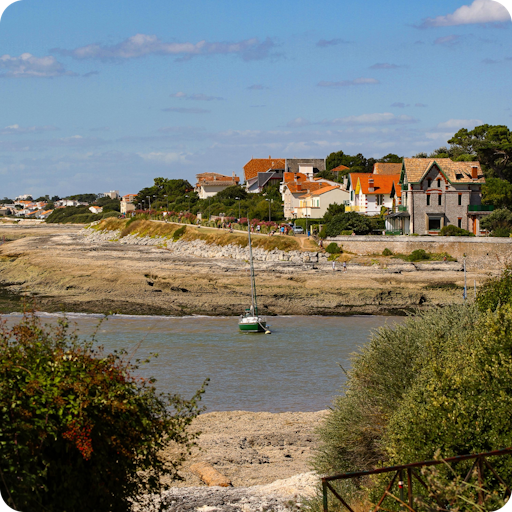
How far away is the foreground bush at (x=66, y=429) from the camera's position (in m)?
7.31

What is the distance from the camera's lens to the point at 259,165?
124062mm

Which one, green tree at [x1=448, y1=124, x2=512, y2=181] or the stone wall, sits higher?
green tree at [x1=448, y1=124, x2=512, y2=181]

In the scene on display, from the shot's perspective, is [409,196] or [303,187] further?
[303,187]

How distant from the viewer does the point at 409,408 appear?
36.8ft

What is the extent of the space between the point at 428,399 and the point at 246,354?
19.0 meters

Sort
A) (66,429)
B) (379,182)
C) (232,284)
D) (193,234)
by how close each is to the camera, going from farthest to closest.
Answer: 1. (193,234)
2. (379,182)
3. (232,284)
4. (66,429)

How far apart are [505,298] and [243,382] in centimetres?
1123

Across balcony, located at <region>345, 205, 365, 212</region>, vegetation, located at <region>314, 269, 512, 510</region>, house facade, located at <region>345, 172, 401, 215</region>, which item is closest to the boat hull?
vegetation, located at <region>314, 269, 512, 510</region>

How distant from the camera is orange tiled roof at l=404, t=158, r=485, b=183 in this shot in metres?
58.7

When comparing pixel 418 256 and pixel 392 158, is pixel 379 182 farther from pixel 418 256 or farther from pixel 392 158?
pixel 392 158

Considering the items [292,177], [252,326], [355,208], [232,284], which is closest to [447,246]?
[232,284]

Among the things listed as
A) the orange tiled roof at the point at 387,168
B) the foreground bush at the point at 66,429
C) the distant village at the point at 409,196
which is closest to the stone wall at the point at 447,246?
the distant village at the point at 409,196

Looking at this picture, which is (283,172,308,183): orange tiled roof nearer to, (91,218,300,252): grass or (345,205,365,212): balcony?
(91,218,300,252): grass

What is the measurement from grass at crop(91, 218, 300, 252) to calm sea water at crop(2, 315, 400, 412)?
23286 millimetres
